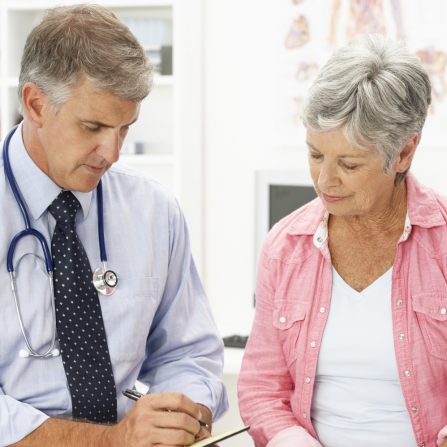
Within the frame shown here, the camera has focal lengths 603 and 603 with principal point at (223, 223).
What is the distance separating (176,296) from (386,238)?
1.79ft

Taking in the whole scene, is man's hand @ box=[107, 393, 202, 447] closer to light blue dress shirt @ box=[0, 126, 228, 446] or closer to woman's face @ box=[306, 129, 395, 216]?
light blue dress shirt @ box=[0, 126, 228, 446]

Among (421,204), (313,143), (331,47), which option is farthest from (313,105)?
(331,47)

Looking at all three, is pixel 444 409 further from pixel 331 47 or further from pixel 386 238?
pixel 331 47

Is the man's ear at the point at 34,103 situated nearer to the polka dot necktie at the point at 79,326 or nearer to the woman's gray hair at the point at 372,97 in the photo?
the polka dot necktie at the point at 79,326

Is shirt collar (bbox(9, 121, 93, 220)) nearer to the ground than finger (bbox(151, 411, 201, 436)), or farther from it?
farther from it

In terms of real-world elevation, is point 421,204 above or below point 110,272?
above

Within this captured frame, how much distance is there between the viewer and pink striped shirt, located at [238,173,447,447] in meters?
1.36

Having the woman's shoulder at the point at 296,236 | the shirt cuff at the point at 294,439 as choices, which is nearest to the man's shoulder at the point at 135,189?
the woman's shoulder at the point at 296,236

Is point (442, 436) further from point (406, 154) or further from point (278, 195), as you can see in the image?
point (278, 195)

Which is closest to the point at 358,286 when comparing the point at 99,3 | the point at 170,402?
the point at 170,402

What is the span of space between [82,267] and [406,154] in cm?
79

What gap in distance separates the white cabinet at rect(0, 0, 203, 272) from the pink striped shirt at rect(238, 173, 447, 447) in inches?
59.0

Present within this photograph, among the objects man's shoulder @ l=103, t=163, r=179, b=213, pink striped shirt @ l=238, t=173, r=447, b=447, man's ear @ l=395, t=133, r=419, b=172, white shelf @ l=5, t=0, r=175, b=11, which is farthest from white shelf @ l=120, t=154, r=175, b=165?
man's ear @ l=395, t=133, r=419, b=172

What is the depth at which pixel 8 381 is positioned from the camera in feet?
4.22
